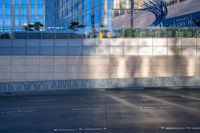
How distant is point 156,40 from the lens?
39750 millimetres

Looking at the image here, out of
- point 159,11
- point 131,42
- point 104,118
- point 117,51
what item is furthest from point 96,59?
point 104,118

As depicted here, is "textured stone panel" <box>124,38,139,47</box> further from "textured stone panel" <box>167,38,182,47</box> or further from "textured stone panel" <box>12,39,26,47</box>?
"textured stone panel" <box>12,39,26,47</box>

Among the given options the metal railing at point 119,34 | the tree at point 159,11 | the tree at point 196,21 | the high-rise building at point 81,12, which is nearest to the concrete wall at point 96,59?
the metal railing at point 119,34

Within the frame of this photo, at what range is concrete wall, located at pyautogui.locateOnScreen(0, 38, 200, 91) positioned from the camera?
128ft

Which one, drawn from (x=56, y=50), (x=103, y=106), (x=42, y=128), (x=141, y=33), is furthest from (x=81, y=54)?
(x=42, y=128)

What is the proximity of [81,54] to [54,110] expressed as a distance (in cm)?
1815

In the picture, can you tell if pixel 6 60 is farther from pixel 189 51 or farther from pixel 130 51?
pixel 189 51

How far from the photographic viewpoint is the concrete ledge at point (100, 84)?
35.7 m

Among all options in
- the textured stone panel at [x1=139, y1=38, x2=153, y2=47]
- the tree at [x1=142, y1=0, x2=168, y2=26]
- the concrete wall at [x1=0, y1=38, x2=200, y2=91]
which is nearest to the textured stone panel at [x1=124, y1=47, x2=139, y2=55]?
the concrete wall at [x1=0, y1=38, x2=200, y2=91]

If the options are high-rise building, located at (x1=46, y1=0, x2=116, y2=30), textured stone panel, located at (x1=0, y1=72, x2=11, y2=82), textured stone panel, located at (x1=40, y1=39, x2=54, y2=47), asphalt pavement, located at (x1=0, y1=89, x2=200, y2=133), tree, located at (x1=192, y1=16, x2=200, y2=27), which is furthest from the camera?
high-rise building, located at (x1=46, y1=0, x2=116, y2=30)

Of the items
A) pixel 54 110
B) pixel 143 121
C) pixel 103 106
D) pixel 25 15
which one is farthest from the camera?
pixel 25 15

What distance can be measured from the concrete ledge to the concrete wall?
106cm

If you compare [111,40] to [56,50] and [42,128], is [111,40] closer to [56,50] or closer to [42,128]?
[56,50]

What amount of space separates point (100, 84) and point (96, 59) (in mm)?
2632
